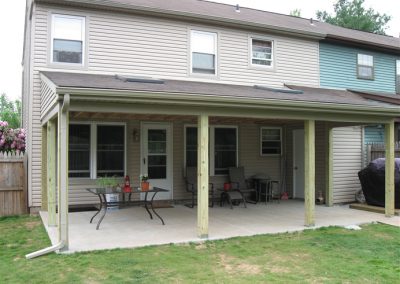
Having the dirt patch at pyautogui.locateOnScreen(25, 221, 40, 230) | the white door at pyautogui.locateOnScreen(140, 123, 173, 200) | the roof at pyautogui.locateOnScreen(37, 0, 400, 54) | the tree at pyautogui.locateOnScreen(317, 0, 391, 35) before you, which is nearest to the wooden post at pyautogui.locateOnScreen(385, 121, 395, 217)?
the roof at pyautogui.locateOnScreen(37, 0, 400, 54)

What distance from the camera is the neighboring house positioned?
11.1 meters

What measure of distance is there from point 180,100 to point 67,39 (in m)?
3.97

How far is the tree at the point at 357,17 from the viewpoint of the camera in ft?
98.4

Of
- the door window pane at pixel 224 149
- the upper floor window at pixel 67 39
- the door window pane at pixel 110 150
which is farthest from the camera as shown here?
the door window pane at pixel 224 149

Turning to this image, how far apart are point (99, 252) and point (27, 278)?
1.20 metres

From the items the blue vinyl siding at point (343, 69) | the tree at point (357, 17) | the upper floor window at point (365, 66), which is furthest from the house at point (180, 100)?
the tree at point (357, 17)

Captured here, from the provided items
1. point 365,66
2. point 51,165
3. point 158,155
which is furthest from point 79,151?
point 365,66

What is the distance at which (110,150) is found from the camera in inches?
380

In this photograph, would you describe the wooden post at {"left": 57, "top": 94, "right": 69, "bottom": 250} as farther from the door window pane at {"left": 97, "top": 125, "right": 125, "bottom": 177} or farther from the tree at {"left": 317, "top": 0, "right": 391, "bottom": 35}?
the tree at {"left": 317, "top": 0, "right": 391, "bottom": 35}

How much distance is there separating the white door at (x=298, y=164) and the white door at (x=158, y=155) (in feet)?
12.5

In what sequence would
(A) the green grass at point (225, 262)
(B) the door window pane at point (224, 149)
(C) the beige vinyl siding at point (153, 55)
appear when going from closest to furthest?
1. (A) the green grass at point (225, 262)
2. (C) the beige vinyl siding at point (153, 55)
3. (B) the door window pane at point (224, 149)

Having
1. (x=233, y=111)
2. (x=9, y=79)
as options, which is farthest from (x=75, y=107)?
(x=9, y=79)

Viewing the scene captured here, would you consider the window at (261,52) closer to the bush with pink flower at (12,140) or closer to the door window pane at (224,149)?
the door window pane at (224,149)

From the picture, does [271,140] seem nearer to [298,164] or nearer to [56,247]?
[298,164]
